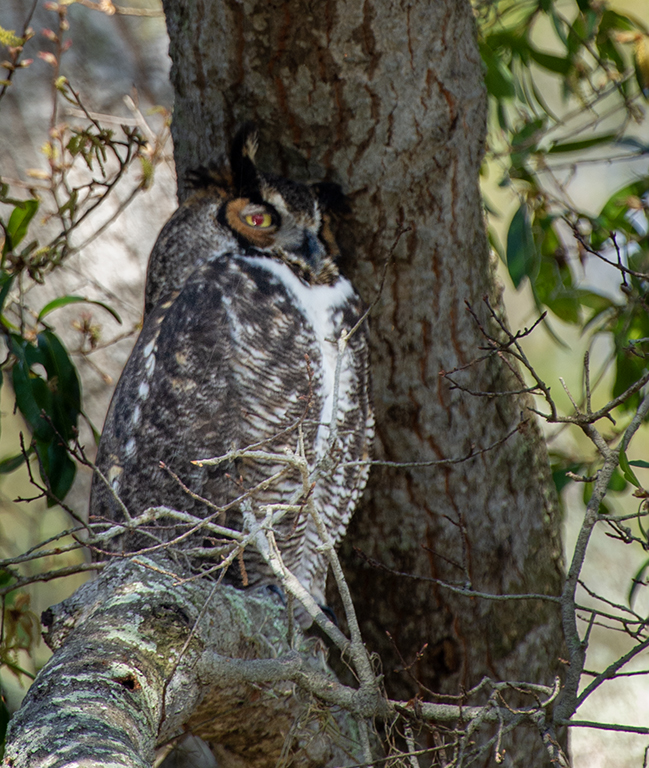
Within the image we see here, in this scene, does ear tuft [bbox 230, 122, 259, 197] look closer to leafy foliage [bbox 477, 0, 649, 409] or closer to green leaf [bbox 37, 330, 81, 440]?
green leaf [bbox 37, 330, 81, 440]

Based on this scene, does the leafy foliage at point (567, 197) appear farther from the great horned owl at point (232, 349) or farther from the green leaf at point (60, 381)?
the green leaf at point (60, 381)

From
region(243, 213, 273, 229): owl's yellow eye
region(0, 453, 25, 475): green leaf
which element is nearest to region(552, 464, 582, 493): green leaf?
region(243, 213, 273, 229): owl's yellow eye

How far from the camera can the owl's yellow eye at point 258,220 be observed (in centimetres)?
148

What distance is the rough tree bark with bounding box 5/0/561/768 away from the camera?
1.15 meters

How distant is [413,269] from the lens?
61.6 inches

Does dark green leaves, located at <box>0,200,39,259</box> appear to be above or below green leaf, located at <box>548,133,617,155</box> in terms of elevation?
below

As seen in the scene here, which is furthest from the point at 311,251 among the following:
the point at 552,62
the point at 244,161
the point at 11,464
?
the point at 552,62

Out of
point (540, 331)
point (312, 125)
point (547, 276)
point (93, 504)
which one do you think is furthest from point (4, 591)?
point (540, 331)

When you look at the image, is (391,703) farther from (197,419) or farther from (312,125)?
(312,125)

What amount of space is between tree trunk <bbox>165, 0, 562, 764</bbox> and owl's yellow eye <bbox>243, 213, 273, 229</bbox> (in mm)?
128

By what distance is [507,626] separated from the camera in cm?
177

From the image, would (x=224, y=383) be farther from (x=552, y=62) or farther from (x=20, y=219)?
(x=552, y=62)

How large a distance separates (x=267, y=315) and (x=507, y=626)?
915 mm

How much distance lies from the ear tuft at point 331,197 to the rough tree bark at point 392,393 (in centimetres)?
2
